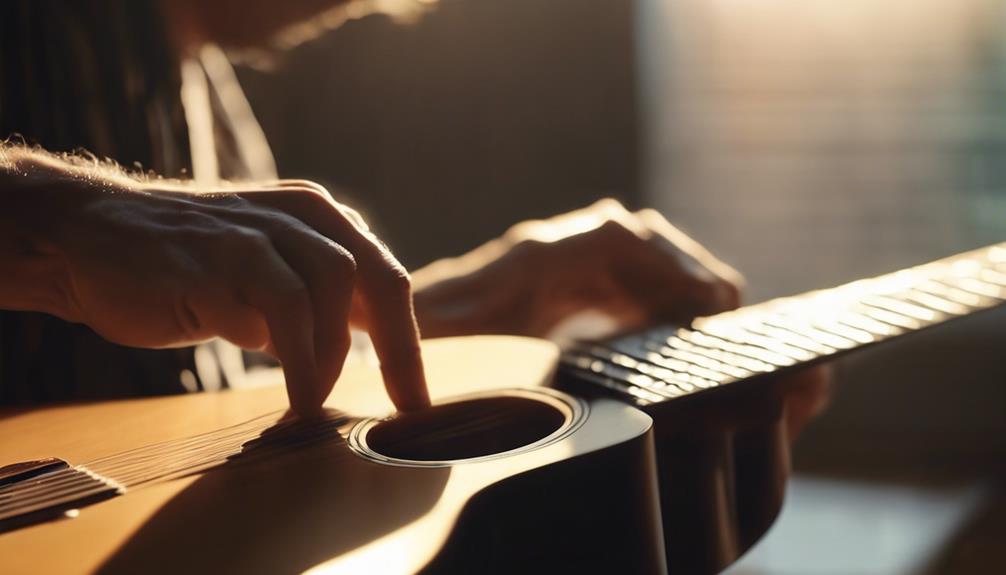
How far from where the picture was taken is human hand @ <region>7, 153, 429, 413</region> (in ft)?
1.83

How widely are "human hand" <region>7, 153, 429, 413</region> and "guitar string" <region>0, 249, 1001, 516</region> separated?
0.06 m

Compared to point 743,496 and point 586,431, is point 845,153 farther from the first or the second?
point 586,431

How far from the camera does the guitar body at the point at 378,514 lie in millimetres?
400

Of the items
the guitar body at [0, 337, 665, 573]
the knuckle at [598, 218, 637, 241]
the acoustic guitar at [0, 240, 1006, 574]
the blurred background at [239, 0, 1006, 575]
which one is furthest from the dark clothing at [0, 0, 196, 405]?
the blurred background at [239, 0, 1006, 575]

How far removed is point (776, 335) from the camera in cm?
68

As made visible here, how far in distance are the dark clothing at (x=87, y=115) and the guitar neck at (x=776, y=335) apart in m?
0.55

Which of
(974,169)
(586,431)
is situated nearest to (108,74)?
(586,431)

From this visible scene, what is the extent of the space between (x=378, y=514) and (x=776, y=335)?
1.29 feet

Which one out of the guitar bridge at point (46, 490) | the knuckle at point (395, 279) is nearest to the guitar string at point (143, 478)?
the guitar bridge at point (46, 490)

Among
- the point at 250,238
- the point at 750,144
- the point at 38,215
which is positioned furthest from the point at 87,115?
the point at 750,144

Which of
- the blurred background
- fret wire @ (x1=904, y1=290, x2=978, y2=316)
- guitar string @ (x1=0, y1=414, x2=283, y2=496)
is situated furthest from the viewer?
the blurred background

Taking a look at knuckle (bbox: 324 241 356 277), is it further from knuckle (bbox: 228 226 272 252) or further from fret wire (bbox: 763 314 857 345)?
A: fret wire (bbox: 763 314 857 345)

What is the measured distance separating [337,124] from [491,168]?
348 millimetres

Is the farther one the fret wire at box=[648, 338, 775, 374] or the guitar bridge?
the fret wire at box=[648, 338, 775, 374]
